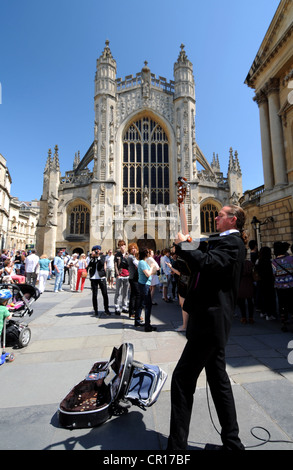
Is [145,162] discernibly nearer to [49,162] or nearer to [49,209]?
[49,162]

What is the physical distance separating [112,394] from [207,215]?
24094mm

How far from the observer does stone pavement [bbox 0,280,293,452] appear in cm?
177

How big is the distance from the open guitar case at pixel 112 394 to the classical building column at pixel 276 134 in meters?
10.6

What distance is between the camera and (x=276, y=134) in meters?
10.7

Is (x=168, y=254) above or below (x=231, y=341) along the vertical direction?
above

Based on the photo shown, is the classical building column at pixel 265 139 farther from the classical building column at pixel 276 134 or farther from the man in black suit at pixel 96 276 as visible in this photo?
the man in black suit at pixel 96 276

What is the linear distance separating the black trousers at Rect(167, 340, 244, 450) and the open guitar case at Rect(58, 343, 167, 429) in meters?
0.52

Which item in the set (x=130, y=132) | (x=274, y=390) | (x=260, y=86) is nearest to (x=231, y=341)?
(x=274, y=390)

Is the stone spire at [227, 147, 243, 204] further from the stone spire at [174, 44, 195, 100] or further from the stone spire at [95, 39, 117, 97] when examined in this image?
the stone spire at [95, 39, 117, 97]

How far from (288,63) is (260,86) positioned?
1.93m

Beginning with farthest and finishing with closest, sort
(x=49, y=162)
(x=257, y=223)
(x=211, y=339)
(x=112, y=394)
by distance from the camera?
(x=49, y=162), (x=257, y=223), (x=112, y=394), (x=211, y=339)

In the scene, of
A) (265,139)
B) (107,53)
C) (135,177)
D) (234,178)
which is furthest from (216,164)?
(265,139)
